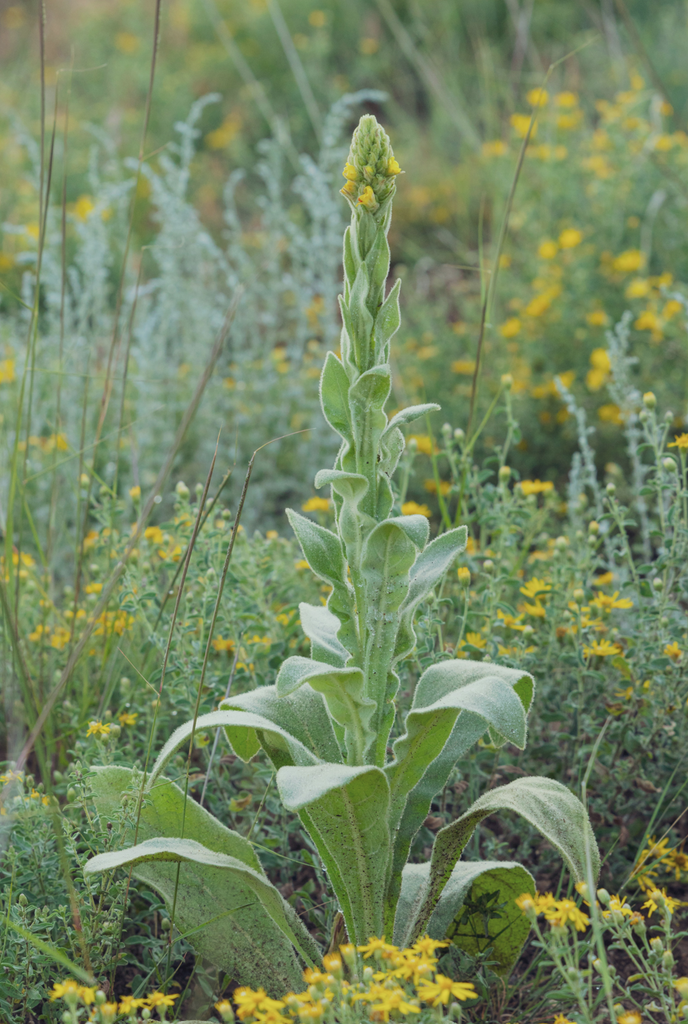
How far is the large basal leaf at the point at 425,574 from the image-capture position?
4.08ft

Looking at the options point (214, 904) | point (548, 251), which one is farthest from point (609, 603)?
point (548, 251)

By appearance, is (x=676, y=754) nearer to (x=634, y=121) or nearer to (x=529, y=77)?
(x=634, y=121)

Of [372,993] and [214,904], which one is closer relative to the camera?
[372,993]

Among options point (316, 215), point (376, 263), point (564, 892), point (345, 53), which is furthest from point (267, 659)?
point (345, 53)

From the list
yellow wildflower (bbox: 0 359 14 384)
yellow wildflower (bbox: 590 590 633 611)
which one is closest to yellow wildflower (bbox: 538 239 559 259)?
yellow wildflower (bbox: 0 359 14 384)

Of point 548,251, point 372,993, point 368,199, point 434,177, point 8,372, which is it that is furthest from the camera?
point 434,177

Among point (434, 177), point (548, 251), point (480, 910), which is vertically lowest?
point (480, 910)

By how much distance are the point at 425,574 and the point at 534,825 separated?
13.6 inches

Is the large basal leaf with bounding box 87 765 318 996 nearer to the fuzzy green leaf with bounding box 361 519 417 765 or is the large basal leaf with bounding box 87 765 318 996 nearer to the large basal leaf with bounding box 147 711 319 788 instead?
the large basal leaf with bounding box 147 711 319 788

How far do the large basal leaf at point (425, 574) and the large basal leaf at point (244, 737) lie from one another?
18cm

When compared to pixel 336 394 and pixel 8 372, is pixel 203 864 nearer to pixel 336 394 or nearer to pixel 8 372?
pixel 336 394

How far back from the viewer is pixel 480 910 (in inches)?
54.6

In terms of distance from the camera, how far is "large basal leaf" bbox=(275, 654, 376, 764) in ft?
3.72

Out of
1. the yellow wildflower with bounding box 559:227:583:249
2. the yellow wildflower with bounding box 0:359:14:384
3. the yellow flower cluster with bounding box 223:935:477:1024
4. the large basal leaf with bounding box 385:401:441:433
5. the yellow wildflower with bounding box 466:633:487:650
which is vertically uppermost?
the yellow wildflower with bounding box 559:227:583:249
